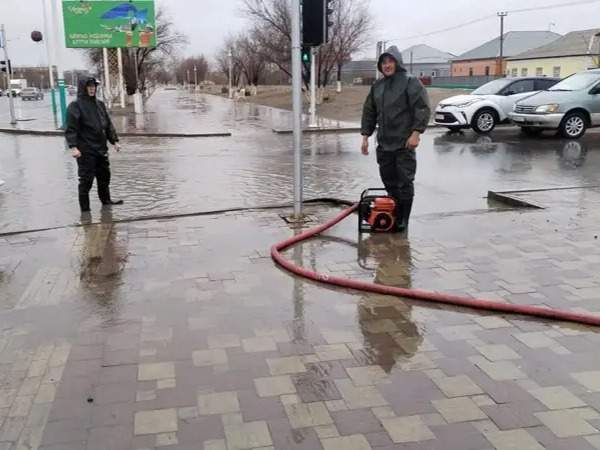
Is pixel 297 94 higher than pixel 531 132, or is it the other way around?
pixel 297 94

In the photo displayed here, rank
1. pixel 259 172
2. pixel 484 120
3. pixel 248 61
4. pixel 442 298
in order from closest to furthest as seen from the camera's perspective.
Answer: pixel 442 298 < pixel 259 172 < pixel 484 120 < pixel 248 61

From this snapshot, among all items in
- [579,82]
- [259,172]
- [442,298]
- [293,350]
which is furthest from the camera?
[579,82]

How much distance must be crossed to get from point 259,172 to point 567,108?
8855mm

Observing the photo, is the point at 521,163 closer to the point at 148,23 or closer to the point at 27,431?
the point at 27,431

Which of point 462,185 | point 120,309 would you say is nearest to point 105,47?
point 462,185

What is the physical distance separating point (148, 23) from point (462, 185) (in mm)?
27397

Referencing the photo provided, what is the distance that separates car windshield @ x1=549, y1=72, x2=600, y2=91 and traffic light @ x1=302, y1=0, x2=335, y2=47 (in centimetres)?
1169

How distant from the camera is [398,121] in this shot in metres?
6.46

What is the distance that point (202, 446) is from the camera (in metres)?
2.87

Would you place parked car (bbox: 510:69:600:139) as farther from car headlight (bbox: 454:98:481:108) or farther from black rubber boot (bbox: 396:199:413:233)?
black rubber boot (bbox: 396:199:413:233)

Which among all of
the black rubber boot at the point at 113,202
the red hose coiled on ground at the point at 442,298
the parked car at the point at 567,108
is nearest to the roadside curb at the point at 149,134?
the parked car at the point at 567,108

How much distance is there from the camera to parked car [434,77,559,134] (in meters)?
17.8

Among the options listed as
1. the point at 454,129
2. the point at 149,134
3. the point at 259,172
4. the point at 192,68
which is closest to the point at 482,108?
the point at 454,129

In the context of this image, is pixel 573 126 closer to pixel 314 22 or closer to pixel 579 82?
pixel 579 82
